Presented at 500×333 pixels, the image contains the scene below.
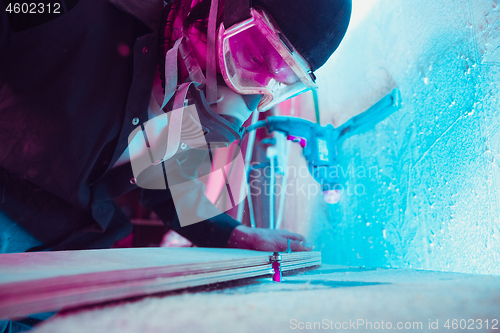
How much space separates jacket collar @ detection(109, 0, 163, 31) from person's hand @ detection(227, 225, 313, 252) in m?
0.86

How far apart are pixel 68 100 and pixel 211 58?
0.50 m

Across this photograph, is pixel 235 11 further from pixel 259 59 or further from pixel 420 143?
pixel 420 143

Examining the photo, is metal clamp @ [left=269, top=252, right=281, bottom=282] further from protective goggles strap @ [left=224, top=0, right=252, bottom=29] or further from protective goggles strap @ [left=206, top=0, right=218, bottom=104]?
protective goggles strap @ [left=224, top=0, right=252, bottom=29]

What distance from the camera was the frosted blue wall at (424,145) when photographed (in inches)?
26.5

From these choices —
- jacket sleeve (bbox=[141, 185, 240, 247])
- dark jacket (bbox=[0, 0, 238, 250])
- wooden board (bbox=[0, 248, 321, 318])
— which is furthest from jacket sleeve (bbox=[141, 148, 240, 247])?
wooden board (bbox=[0, 248, 321, 318])

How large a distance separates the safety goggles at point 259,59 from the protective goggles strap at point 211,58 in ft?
0.09

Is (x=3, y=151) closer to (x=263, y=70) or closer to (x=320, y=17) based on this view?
(x=263, y=70)

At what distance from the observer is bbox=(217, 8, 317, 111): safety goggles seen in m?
0.82

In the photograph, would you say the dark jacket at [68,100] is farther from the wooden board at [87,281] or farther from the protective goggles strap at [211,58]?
the wooden board at [87,281]

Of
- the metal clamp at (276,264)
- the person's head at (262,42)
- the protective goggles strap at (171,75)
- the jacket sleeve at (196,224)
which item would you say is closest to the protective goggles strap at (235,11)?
the person's head at (262,42)

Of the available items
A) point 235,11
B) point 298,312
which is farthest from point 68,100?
point 298,312

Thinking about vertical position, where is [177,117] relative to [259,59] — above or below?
below

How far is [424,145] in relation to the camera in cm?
84

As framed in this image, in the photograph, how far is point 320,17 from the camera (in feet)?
2.67
